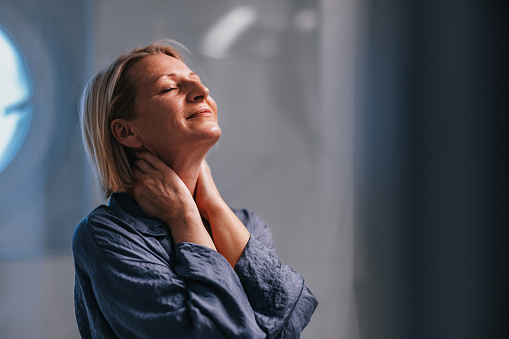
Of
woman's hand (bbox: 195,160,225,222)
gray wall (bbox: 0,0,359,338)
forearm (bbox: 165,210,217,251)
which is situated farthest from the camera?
gray wall (bbox: 0,0,359,338)

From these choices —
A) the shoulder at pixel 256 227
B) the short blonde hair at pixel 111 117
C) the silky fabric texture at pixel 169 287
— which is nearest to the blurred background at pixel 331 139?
the shoulder at pixel 256 227

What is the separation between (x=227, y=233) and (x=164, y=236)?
0.13m

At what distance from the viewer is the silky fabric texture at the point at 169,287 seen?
2.28 feet

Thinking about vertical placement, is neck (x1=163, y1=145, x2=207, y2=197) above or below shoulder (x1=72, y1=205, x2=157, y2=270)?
above

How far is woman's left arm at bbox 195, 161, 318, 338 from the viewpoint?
772mm

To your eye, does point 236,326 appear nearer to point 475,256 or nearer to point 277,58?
point 277,58

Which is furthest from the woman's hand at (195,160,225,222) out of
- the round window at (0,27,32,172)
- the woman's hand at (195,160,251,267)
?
the round window at (0,27,32,172)

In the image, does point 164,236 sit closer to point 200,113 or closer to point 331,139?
point 200,113

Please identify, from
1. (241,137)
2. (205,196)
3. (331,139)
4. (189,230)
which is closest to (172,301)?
(189,230)

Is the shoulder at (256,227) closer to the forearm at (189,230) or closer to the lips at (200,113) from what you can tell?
the forearm at (189,230)

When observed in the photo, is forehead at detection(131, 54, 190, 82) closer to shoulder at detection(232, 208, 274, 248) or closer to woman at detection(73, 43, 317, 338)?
woman at detection(73, 43, 317, 338)

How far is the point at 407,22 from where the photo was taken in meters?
1.64

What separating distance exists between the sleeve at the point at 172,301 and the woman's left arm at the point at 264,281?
0.14ft

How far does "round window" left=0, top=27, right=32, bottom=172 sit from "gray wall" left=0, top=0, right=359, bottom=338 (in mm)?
37
